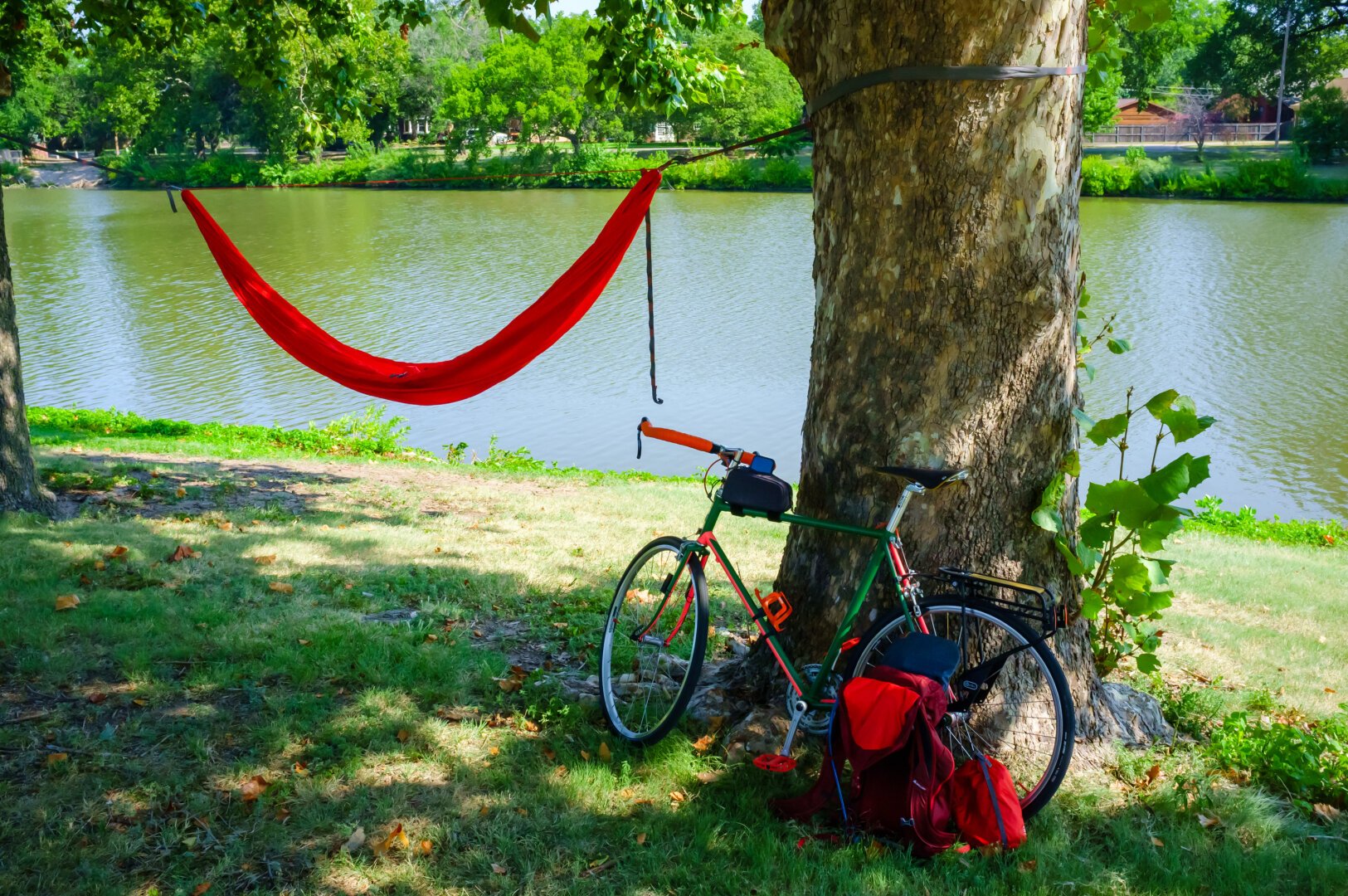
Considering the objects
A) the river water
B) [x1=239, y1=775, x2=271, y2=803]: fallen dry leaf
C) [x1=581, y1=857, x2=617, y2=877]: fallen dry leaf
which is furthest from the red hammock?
the river water

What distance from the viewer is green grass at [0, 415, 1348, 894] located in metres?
2.17

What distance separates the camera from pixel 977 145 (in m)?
2.38

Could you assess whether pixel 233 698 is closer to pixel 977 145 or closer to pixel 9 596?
pixel 9 596

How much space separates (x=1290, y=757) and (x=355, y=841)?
7.29 feet

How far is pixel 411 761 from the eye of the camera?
2.59m

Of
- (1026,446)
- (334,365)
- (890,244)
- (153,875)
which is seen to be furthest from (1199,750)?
(334,365)

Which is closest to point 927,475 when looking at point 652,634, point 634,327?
point 652,634

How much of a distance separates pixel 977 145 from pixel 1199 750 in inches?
64.5

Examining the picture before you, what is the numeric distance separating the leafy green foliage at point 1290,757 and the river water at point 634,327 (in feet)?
21.5

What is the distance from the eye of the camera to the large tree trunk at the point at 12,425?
15.1 feet

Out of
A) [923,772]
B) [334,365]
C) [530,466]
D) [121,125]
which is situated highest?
[121,125]

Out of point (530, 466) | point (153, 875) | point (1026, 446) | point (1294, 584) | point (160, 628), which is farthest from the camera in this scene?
→ point (530, 466)

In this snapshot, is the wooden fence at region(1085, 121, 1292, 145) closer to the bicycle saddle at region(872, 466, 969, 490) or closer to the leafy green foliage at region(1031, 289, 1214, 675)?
the leafy green foliage at region(1031, 289, 1214, 675)

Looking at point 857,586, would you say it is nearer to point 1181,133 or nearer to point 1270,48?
point 1270,48
